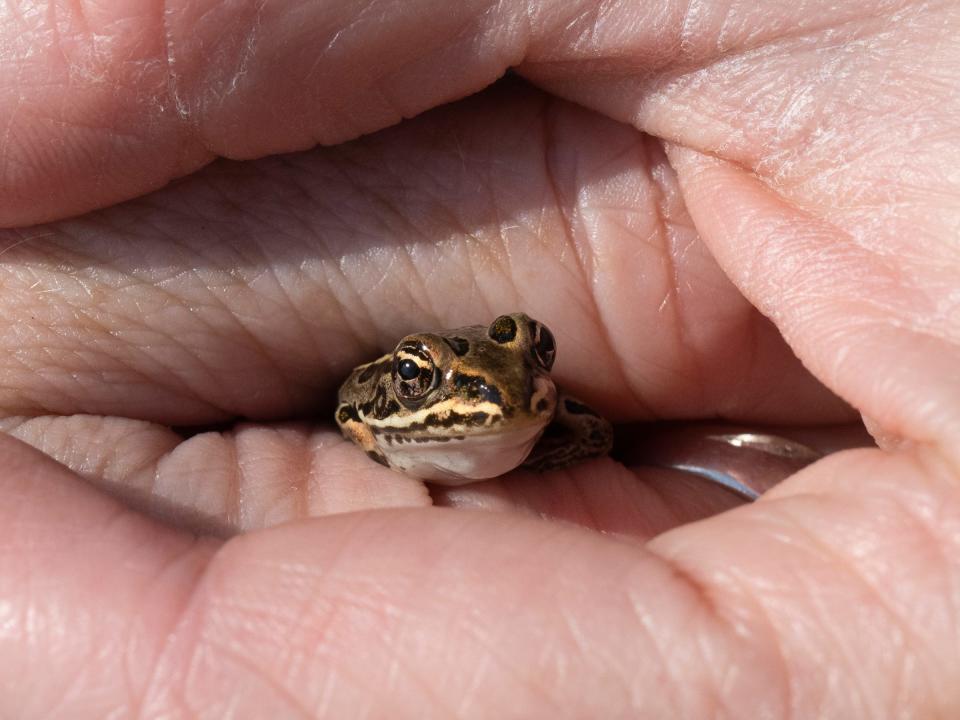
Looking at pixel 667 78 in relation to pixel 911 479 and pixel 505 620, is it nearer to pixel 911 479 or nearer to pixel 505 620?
pixel 911 479

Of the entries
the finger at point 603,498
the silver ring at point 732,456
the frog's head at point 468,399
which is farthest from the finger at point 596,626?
the silver ring at point 732,456

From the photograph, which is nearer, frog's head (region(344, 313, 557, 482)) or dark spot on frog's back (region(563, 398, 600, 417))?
frog's head (region(344, 313, 557, 482))

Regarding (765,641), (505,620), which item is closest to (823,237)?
(765,641)

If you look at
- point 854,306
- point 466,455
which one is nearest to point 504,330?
point 466,455

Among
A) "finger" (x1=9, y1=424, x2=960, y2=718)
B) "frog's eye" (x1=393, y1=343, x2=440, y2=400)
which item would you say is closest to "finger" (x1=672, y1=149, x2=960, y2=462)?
"finger" (x1=9, y1=424, x2=960, y2=718)

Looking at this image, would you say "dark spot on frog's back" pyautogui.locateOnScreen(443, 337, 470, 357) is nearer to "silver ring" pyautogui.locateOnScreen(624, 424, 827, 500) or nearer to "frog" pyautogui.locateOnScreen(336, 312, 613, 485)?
"frog" pyautogui.locateOnScreen(336, 312, 613, 485)
